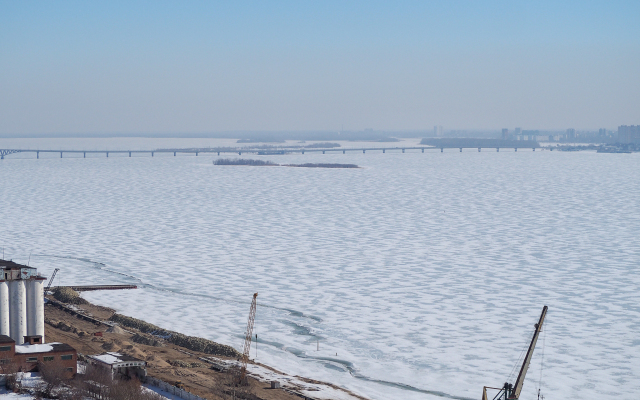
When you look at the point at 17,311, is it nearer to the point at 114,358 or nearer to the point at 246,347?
the point at 114,358

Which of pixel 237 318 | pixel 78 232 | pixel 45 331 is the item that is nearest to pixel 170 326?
pixel 237 318

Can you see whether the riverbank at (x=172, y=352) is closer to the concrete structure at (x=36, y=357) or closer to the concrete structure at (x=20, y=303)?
the concrete structure at (x=20, y=303)

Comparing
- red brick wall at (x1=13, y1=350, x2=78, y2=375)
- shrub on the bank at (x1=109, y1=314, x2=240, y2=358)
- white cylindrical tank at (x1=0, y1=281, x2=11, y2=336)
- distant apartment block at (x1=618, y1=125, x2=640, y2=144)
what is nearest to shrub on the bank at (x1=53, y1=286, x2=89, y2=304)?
shrub on the bank at (x1=109, y1=314, x2=240, y2=358)

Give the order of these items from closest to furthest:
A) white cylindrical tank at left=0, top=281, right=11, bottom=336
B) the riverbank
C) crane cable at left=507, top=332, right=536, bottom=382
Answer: the riverbank < crane cable at left=507, top=332, right=536, bottom=382 < white cylindrical tank at left=0, top=281, right=11, bottom=336

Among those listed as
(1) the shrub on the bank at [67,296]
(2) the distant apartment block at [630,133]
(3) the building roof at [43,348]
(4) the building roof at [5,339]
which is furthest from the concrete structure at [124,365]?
(2) the distant apartment block at [630,133]

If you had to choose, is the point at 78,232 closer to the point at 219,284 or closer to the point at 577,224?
the point at 219,284

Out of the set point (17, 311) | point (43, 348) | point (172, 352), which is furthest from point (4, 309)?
point (172, 352)

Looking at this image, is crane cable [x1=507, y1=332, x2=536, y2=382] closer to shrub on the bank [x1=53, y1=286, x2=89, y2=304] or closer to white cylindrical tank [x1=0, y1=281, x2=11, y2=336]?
white cylindrical tank [x1=0, y1=281, x2=11, y2=336]
